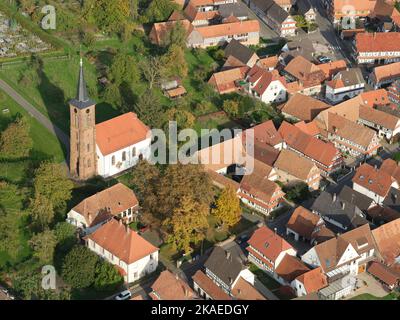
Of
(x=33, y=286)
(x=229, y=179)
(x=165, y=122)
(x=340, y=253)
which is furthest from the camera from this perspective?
(x=165, y=122)

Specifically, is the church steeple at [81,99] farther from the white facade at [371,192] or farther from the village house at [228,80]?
the white facade at [371,192]

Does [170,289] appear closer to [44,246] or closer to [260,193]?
[44,246]

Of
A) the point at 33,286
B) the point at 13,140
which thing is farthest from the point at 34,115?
the point at 33,286

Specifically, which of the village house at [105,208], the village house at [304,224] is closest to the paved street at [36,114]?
the village house at [105,208]

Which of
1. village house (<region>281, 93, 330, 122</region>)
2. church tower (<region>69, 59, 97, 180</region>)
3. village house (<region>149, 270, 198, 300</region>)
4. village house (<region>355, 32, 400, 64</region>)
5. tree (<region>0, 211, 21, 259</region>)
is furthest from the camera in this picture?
village house (<region>355, 32, 400, 64</region>)

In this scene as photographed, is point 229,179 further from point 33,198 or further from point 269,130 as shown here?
point 33,198

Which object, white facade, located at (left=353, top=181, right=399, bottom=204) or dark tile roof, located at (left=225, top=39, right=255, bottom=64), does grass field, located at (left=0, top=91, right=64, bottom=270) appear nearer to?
dark tile roof, located at (left=225, top=39, right=255, bottom=64)

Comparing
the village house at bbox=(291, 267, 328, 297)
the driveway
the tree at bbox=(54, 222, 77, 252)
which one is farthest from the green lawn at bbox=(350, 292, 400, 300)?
the tree at bbox=(54, 222, 77, 252)

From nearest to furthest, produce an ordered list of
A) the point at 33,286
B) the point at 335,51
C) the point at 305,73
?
the point at 33,286
the point at 305,73
the point at 335,51
